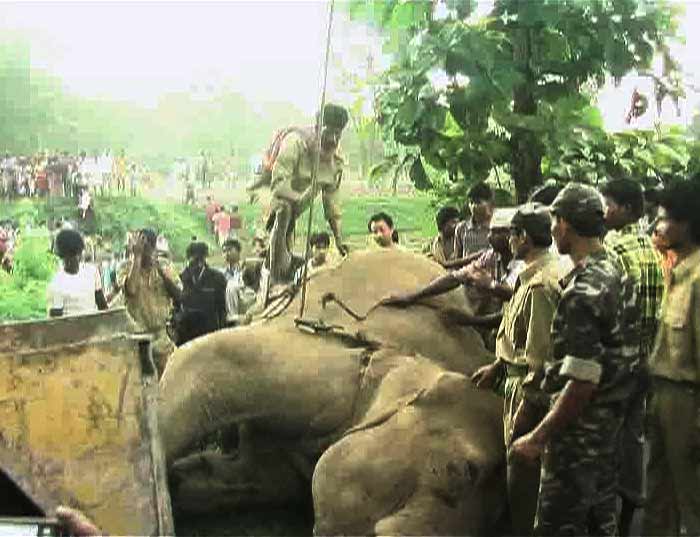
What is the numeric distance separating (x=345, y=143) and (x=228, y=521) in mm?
4072

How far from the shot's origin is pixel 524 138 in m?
7.45

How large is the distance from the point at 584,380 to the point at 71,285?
2990mm

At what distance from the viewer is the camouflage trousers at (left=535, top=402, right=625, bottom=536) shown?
3723mm

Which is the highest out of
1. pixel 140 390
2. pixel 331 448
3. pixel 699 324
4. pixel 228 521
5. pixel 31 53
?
pixel 31 53

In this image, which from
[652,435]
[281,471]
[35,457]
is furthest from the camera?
[281,471]

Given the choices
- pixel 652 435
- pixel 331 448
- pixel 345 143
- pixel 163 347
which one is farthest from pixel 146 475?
pixel 345 143

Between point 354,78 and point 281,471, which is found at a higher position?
point 354,78

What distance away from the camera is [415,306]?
5.43 meters

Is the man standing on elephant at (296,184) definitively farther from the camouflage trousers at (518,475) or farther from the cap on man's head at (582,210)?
the cap on man's head at (582,210)

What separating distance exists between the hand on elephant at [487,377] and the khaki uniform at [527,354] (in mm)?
253

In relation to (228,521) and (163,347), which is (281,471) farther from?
(163,347)

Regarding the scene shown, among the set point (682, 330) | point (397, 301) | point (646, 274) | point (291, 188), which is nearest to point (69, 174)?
point (291, 188)

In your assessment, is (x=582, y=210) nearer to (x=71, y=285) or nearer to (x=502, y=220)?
(x=502, y=220)

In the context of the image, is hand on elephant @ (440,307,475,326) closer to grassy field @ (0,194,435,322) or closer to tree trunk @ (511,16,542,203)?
tree trunk @ (511,16,542,203)
